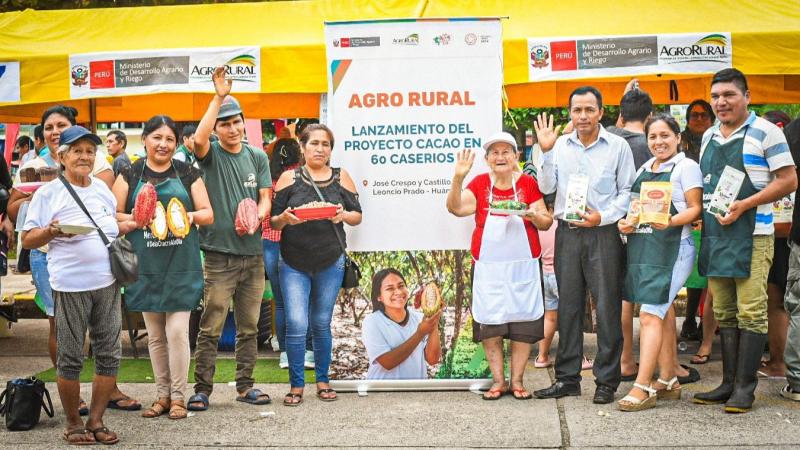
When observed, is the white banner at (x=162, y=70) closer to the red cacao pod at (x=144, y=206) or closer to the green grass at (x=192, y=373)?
the green grass at (x=192, y=373)

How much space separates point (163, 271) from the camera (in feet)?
20.0

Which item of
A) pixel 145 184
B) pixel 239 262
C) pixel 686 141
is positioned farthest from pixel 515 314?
pixel 686 141

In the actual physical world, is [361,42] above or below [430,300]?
above

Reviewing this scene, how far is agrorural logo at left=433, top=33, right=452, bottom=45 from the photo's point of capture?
261 inches

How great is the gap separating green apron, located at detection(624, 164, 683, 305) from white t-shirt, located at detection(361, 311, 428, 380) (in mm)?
1507

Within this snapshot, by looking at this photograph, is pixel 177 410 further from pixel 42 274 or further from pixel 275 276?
pixel 275 276

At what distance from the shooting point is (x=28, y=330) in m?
10.3

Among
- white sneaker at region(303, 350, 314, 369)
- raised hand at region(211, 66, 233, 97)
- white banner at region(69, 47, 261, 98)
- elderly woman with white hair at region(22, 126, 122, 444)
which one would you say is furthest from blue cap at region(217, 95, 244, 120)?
white sneaker at region(303, 350, 314, 369)

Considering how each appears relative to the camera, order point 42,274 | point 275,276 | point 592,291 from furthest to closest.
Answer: point 275,276 → point 42,274 → point 592,291

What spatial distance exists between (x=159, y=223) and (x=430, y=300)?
6.33 feet

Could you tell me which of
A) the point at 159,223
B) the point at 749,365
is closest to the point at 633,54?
the point at 749,365

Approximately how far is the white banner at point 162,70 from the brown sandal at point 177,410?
3292mm

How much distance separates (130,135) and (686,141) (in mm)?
30945

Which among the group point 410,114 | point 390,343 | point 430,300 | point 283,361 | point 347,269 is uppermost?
point 410,114
